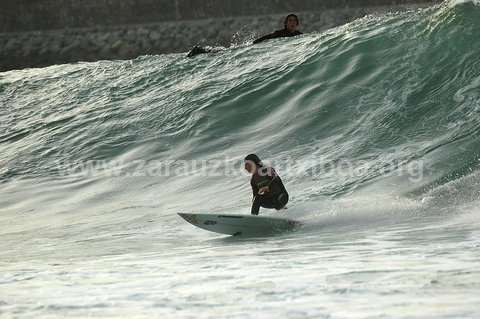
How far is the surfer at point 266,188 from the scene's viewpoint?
10836 mm

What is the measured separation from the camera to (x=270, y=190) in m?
10.9

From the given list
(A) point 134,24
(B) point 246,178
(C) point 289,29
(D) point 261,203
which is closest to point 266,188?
(D) point 261,203

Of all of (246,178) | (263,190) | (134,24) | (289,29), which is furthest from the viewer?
(134,24)

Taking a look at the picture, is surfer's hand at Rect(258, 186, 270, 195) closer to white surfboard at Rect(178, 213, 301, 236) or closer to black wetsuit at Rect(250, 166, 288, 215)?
black wetsuit at Rect(250, 166, 288, 215)

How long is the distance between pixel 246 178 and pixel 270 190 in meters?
2.62

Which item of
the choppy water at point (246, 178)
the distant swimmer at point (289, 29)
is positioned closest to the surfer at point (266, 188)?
the choppy water at point (246, 178)

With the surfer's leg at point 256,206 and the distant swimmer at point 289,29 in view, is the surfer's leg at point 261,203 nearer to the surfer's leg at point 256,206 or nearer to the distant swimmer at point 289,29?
the surfer's leg at point 256,206

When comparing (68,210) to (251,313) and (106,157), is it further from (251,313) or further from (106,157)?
(251,313)

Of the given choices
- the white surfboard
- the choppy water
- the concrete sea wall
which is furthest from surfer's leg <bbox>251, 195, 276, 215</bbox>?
the concrete sea wall

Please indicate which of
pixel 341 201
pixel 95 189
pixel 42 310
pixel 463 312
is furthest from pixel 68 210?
pixel 463 312

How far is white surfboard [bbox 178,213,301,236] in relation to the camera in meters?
10.1

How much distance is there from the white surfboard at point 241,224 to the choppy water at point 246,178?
12 centimetres

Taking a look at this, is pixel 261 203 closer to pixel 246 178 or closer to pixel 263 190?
pixel 263 190

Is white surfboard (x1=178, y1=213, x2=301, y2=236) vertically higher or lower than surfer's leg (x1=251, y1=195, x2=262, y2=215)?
lower
